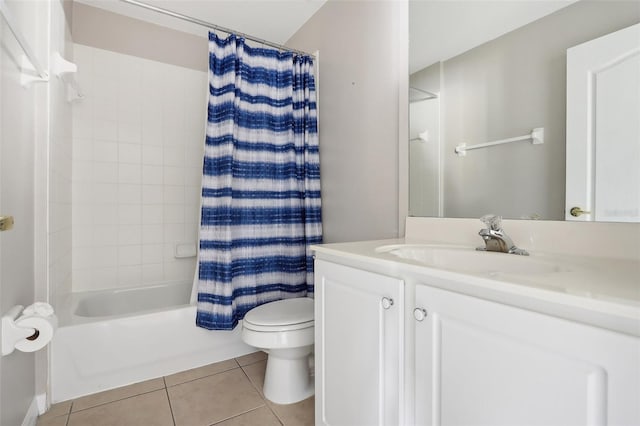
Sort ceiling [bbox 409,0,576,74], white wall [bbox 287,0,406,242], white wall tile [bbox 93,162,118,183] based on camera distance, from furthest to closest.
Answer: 1. white wall tile [bbox 93,162,118,183]
2. white wall [bbox 287,0,406,242]
3. ceiling [bbox 409,0,576,74]

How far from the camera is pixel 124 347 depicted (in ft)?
5.73

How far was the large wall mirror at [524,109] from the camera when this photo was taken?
951 mm

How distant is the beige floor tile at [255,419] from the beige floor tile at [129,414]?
272 millimetres

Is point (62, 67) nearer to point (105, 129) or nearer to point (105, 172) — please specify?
point (105, 129)

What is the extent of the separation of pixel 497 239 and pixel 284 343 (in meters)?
1.01

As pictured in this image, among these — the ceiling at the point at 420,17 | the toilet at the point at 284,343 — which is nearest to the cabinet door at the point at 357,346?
the toilet at the point at 284,343

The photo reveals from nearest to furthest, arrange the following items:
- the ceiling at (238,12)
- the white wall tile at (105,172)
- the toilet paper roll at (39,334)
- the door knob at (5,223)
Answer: the door knob at (5,223) → the toilet paper roll at (39,334) → the ceiling at (238,12) → the white wall tile at (105,172)

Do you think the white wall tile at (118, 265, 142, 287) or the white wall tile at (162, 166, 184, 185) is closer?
the white wall tile at (118, 265, 142, 287)

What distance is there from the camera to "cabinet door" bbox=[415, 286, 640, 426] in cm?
52

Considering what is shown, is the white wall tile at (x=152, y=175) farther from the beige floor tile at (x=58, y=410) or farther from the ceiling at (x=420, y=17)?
the beige floor tile at (x=58, y=410)

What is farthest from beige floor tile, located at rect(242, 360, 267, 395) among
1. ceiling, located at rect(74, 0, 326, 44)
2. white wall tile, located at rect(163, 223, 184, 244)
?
ceiling, located at rect(74, 0, 326, 44)

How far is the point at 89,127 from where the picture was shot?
7.51ft

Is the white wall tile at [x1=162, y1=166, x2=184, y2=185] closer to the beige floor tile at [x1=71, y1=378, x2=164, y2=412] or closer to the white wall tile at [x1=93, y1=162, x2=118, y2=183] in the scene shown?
the white wall tile at [x1=93, y1=162, x2=118, y2=183]

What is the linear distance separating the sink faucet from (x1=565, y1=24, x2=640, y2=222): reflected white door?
0.20m
